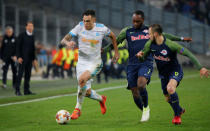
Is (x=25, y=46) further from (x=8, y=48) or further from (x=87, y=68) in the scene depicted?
(x=87, y=68)

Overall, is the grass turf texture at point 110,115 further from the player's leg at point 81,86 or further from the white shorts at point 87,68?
the white shorts at point 87,68

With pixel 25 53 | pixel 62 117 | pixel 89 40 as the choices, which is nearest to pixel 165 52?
pixel 89 40

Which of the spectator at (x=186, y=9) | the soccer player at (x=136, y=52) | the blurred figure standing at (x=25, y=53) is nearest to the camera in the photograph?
the soccer player at (x=136, y=52)

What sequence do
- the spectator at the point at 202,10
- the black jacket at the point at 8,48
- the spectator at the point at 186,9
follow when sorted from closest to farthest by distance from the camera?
1. the black jacket at the point at 8,48
2. the spectator at the point at 202,10
3. the spectator at the point at 186,9

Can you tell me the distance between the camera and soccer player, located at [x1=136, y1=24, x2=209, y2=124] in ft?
29.6

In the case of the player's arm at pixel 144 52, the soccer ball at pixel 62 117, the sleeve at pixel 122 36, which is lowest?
the soccer ball at pixel 62 117

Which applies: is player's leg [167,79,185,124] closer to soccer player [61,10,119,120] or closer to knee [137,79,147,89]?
knee [137,79,147,89]

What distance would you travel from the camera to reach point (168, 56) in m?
9.21

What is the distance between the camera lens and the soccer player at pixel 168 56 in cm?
902

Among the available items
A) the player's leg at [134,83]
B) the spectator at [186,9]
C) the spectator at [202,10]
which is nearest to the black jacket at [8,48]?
the player's leg at [134,83]

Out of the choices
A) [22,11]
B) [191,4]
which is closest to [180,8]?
[191,4]

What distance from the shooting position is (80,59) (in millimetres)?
10016

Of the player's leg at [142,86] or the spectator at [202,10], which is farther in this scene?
the spectator at [202,10]

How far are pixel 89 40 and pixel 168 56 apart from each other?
172cm
